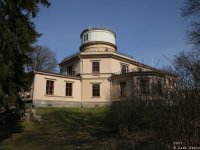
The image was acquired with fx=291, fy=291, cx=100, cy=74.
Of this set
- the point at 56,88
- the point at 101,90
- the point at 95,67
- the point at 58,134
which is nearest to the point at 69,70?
the point at 95,67

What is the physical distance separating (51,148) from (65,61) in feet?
95.0

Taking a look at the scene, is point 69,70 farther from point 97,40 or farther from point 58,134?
point 58,134

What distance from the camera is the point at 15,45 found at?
53.8ft

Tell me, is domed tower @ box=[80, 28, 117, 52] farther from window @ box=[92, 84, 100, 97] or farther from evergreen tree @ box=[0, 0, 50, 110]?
evergreen tree @ box=[0, 0, 50, 110]

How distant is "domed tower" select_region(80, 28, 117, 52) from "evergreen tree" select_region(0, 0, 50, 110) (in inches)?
981

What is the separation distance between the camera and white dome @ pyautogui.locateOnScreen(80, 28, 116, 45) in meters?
43.9

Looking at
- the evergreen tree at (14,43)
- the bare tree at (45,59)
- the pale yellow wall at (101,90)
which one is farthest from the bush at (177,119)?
the bare tree at (45,59)

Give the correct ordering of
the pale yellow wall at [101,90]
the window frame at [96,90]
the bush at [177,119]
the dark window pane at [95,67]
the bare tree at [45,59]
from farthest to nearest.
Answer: the bare tree at [45,59] → the dark window pane at [95,67] → the window frame at [96,90] → the pale yellow wall at [101,90] → the bush at [177,119]

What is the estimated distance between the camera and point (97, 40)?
43469mm

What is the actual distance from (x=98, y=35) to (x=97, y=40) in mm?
1050

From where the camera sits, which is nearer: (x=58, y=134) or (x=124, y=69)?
(x=58, y=134)

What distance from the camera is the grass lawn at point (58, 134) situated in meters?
14.9

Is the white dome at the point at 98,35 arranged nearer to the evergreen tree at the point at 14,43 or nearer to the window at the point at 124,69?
the window at the point at 124,69

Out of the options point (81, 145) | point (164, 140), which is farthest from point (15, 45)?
point (164, 140)
